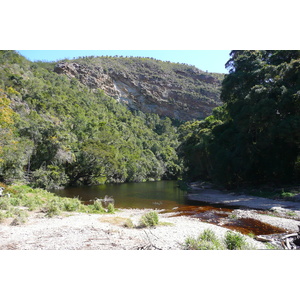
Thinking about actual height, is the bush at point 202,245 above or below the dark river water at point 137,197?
above

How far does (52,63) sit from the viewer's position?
104m

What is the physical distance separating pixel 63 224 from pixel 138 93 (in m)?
120

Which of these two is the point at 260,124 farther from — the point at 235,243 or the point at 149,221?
the point at 235,243

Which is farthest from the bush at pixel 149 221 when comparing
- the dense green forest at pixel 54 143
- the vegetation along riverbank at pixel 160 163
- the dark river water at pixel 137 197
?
the dense green forest at pixel 54 143

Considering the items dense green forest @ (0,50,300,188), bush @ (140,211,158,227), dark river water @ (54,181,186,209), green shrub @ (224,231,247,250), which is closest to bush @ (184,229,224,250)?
green shrub @ (224,231,247,250)

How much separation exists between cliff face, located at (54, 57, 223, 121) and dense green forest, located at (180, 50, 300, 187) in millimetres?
91044

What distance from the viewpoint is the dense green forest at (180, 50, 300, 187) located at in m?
20.2

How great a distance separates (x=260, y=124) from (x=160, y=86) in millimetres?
113454

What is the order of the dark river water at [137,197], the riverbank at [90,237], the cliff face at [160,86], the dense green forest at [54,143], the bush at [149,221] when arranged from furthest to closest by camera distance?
the cliff face at [160,86] < the dense green forest at [54,143] < the dark river water at [137,197] < the bush at [149,221] < the riverbank at [90,237]

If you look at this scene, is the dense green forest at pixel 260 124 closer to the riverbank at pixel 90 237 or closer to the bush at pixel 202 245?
the bush at pixel 202 245

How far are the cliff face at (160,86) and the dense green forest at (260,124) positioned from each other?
→ 299 ft

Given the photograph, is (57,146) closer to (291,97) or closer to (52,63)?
(291,97)

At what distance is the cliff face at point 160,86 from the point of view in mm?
120125
